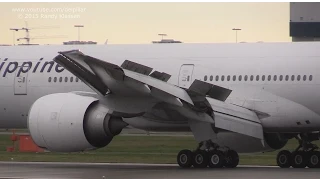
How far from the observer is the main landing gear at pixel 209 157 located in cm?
3125

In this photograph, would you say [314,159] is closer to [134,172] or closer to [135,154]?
[134,172]

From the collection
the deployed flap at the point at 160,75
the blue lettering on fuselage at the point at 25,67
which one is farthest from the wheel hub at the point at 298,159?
the blue lettering on fuselage at the point at 25,67

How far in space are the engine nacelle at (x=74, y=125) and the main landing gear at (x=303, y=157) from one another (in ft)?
19.4

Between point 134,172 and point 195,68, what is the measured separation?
15.5 feet

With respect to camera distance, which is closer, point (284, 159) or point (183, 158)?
point (183, 158)

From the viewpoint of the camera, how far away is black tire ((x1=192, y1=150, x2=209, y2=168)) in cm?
3141

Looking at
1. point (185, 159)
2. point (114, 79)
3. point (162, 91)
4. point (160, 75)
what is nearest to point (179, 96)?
point (162, 91)

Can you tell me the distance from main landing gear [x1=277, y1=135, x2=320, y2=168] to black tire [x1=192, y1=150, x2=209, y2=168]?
2901 millimetres

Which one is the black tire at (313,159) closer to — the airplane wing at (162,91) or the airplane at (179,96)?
the airplane at (179,96)

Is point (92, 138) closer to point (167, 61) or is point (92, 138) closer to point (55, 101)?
point (55, 101)

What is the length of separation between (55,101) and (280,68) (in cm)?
694

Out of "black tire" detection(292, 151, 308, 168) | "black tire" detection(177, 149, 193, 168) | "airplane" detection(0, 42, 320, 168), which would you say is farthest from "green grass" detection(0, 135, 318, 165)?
"black tire" detection(177, 149, 193, 168)

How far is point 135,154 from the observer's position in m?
42.2

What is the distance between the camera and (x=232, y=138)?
3266 centimetres
